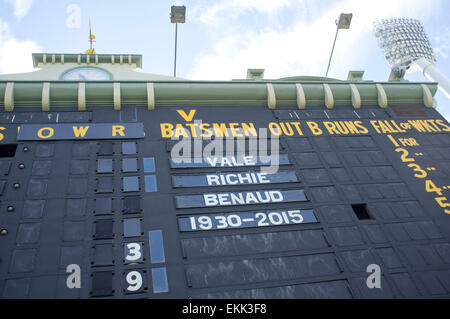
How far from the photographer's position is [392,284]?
11.3 metres

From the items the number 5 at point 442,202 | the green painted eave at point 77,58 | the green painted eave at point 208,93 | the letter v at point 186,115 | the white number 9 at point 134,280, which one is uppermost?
the green painted eave at point 77,58

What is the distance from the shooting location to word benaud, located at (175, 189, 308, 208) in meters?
12.7

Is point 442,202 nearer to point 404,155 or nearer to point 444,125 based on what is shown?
point 404,155

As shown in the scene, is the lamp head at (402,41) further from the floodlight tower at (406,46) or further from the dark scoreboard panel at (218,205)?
the dark scoreboard panel at (218,205)

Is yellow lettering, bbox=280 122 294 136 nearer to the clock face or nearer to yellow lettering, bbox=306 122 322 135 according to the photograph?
yellow lettering, bbox=306 122 322 135

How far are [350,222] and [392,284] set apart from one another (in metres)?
2.21

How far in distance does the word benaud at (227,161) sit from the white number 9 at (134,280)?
4153mm

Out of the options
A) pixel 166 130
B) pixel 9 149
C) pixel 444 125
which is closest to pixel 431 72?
pixel 444 125

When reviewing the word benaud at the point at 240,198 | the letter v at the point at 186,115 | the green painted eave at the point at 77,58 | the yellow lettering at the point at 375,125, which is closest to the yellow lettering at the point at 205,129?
the letter v at the point at 186,115

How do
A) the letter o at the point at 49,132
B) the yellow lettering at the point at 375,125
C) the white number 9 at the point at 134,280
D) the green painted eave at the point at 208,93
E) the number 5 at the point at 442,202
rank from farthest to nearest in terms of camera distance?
the yellow lettering at the point at 375,125 → the green painted eave at the point at 208,93 → the letter o at the point at 49,132 → the number 5 at the point at 442,202 → the white number 9 at the point at 134,280

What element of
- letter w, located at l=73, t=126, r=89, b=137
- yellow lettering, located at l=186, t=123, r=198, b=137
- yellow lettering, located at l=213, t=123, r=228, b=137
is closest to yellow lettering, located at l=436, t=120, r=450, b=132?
yellow lettering, located at l=213, t=123, r=228, b=137

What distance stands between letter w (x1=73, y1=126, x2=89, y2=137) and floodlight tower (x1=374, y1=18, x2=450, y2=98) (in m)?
29.9

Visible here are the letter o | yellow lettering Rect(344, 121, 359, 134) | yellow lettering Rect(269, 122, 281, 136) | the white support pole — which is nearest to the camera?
the letter o

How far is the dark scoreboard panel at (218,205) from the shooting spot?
35.1 feet
